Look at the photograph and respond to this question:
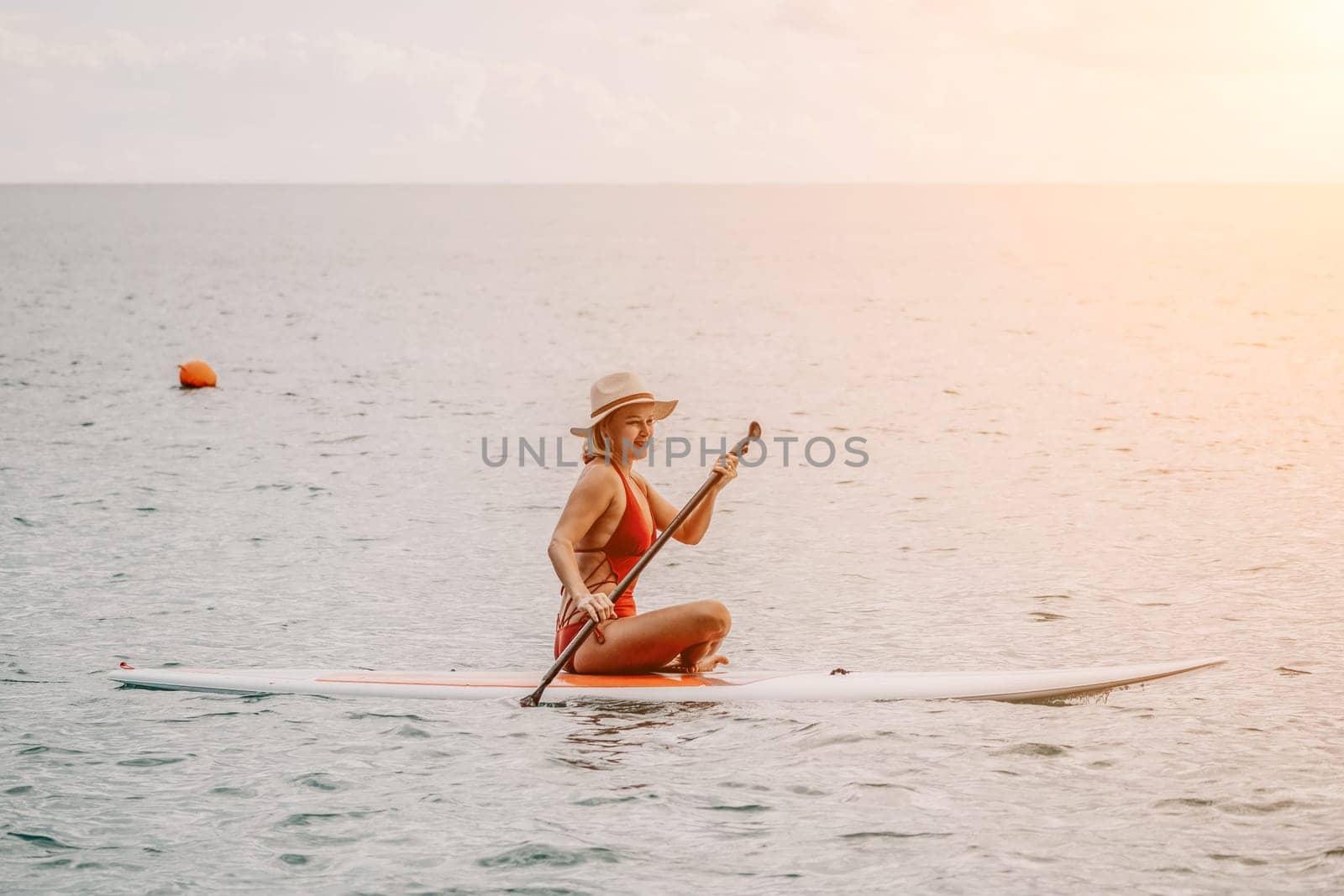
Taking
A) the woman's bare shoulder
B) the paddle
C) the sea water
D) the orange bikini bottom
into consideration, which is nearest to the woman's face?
the woman's bare shoulder

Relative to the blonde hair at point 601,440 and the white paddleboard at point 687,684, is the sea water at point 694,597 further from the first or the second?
the blonde hair at point 601,440

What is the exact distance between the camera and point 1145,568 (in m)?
10.9

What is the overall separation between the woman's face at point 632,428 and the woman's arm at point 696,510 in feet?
0.50

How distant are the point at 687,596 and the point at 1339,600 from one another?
424 cm

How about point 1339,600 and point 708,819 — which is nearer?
point 708,819

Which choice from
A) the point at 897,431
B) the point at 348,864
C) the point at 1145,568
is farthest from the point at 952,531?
the point at 348,864

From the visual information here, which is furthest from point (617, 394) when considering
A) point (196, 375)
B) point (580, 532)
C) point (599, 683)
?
point (196, 375)

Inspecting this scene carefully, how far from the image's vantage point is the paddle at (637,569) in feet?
22.7

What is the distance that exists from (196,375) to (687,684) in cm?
1662

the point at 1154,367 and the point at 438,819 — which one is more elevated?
the point at 1154,367

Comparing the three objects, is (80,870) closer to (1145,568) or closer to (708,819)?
(708,819)

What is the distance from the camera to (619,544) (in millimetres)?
7180

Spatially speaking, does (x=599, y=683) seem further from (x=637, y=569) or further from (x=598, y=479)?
(x=598, y=479)

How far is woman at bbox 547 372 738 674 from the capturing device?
6.95 meters
